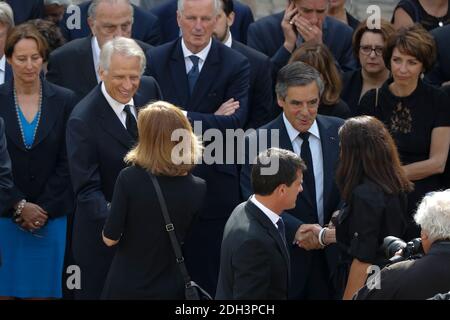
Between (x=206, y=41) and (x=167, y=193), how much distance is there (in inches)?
75.9

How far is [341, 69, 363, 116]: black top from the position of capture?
8.75 metres

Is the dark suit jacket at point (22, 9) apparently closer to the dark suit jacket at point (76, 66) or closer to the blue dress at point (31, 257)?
the dark suit jacket at point (76, 66)

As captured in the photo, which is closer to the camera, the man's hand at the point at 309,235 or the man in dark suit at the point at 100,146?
the man in dark suit at the point at 100,146

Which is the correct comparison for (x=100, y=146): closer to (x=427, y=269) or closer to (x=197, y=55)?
(x=197, y=55)

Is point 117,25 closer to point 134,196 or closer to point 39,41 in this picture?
point 39,41

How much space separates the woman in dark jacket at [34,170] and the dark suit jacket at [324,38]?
1.61m

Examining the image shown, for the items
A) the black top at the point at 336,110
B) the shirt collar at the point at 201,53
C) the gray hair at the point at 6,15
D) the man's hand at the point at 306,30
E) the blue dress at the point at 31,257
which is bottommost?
the blue dress at the point at 31,257

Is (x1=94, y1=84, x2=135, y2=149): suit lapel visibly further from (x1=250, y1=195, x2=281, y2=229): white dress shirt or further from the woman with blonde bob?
(x1=250, y1=195, x2=281, y2=229): white dress shirt

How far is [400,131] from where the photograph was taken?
8.23 meters

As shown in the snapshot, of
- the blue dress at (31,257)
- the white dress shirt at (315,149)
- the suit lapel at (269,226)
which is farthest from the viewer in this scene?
the blue dress at (31,257)

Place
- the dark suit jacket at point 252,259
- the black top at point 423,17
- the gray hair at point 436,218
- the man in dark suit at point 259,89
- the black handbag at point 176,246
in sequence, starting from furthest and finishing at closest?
the black top at point 423,17 < the man in dark suit at point 259,89 < the black handbag at point 176,246 < the dark suit jacket at point 252,259 < the gray hair at point 436,218

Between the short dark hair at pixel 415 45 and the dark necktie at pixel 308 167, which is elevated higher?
the short dark hair at pixel 415 45

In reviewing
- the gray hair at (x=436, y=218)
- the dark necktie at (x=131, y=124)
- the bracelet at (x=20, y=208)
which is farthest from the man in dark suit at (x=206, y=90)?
the gray hair at (x=436, y=218)

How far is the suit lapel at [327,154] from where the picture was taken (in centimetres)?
770
